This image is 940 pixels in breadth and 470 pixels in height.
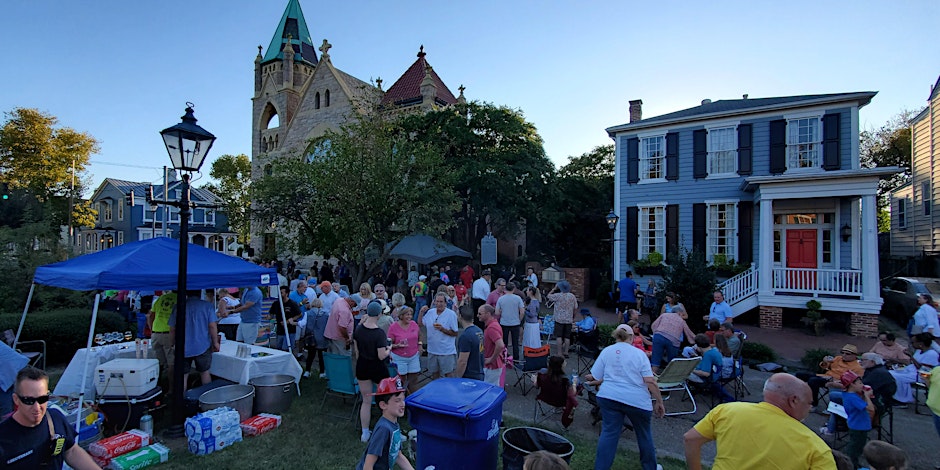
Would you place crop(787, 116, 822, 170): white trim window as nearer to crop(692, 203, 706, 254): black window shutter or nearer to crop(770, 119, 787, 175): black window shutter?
crop(770, 119, 787, 175): black window shutter

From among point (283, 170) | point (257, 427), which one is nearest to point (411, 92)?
point (283, 170)

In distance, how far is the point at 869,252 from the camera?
43.4 ft

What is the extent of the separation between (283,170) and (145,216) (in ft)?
98.3

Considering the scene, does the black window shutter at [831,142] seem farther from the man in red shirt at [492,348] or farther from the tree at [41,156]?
the tree at [41,156]

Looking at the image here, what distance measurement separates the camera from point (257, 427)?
591 centimetres

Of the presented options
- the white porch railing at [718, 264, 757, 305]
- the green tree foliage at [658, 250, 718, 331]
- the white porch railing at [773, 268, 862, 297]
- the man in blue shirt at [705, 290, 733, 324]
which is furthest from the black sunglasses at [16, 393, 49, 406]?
the white porch railing at [773, 268, 862, 297]

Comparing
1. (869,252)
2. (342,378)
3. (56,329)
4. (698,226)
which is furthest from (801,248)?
(56,329)

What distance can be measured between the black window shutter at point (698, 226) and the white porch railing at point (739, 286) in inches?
91.6

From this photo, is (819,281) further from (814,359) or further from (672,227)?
(814,359)

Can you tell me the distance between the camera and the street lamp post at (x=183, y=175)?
5.90 m

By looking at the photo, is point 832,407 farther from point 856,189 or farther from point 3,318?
point 3,318

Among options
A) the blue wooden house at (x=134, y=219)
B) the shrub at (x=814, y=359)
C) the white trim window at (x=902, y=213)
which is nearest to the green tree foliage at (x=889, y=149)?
the white trim window at (x=902, y=213)

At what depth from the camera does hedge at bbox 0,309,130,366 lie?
29.4 ft

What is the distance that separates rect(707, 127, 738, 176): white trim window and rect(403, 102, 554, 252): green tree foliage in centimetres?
748
